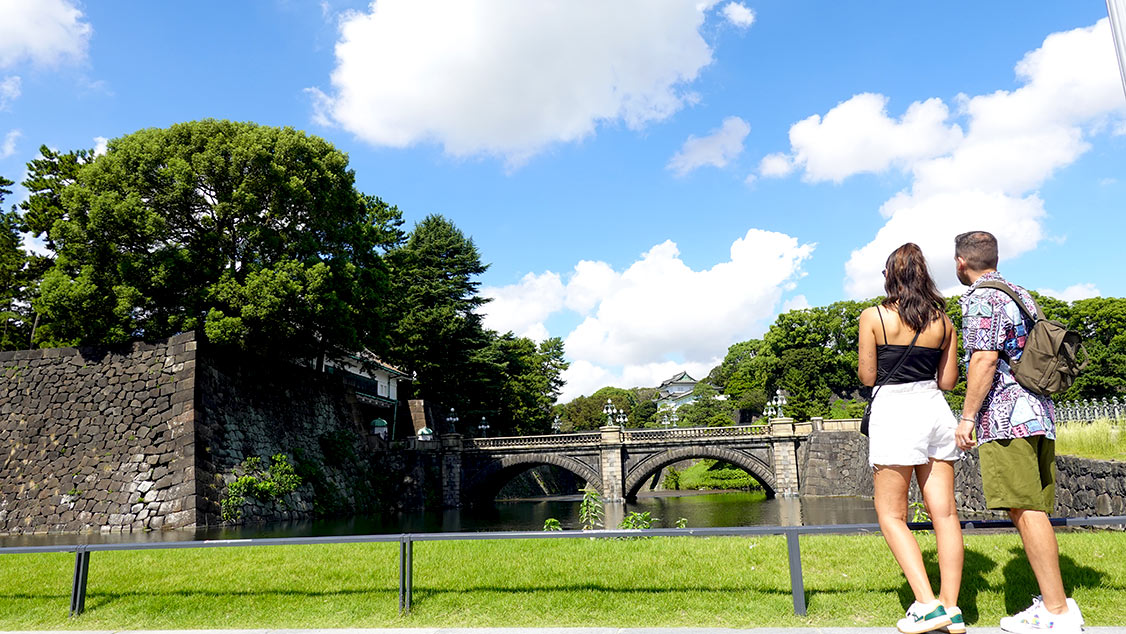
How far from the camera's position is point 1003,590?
171 inches

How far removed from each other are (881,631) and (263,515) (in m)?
21.8

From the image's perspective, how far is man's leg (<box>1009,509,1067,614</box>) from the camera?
3.43 m

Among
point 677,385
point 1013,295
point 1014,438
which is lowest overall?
point 1014,438

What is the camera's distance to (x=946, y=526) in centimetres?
360

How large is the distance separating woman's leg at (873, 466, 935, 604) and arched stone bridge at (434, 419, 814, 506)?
36.6m

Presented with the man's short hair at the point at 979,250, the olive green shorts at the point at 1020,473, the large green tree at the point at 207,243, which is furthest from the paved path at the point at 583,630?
the large green tree at the point at 207,243

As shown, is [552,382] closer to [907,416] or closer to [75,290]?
[75,290]

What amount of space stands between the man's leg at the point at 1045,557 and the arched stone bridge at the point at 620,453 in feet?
121

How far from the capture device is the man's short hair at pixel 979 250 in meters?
3.86

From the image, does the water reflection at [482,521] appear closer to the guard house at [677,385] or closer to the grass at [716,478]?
the grass at [716,478]

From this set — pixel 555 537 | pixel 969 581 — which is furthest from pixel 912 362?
pixel 555 537

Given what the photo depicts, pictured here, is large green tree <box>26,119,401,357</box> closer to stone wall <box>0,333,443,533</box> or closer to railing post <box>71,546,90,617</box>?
stone wall <box>0,333,443,533</box>

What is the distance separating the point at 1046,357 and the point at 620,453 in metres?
37.1

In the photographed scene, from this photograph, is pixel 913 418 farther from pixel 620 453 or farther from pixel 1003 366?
pixel 620 453
